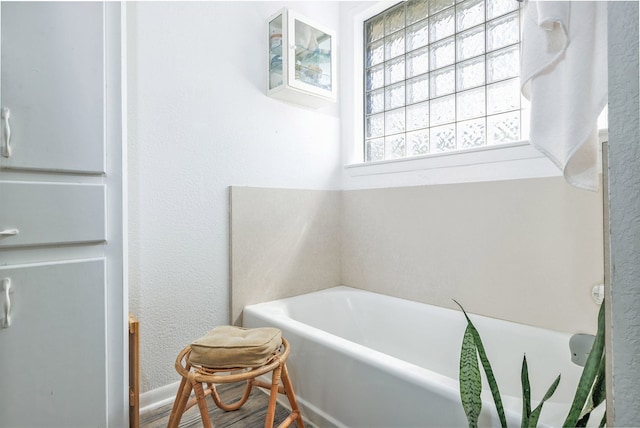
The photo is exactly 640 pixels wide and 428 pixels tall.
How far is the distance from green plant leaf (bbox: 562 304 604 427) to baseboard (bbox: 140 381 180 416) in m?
1.57

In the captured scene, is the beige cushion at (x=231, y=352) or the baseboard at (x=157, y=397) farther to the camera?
the baseboard at (x=157, y=397)

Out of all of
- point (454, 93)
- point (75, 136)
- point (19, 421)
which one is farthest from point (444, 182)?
point (19, 421)

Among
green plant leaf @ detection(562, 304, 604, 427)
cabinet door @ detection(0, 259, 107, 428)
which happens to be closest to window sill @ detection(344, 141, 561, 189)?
green plant leaf @ detection(562, 304, 604, 427)

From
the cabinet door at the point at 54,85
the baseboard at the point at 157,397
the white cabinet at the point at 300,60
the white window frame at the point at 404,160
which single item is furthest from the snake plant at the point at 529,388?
the white cabinet at the point at 300,60

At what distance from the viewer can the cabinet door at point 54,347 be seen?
Result: 0.96 meters

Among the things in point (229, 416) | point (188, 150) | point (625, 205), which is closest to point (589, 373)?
point (625, 205)

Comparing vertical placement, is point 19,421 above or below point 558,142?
below

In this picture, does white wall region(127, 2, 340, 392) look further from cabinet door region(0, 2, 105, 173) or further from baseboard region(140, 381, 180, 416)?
cabinet door region(0, 2, 105, 173)

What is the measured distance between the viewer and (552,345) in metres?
1.40

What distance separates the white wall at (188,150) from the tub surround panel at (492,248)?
2.51 feet

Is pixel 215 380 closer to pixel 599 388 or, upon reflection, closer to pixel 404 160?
pixel 599 388

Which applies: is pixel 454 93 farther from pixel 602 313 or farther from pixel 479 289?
pixel 602 313

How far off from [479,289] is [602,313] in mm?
1029

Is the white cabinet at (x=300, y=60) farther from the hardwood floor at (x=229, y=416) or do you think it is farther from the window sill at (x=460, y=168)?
the hardwood floor at (x=229, y=416)
